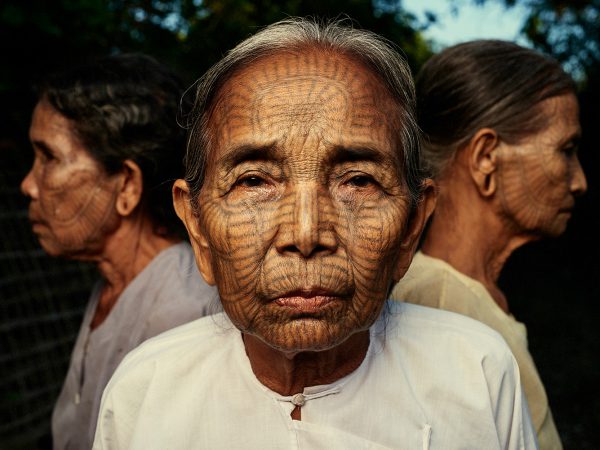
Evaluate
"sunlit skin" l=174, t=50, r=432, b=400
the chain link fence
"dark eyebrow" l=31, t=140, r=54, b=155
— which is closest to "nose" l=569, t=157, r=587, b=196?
"sunlit skin" l=174, t=50, r=432, b=400

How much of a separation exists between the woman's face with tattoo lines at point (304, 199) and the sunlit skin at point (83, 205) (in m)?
→ 1.24

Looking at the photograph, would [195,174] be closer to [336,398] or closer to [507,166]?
[336,398]

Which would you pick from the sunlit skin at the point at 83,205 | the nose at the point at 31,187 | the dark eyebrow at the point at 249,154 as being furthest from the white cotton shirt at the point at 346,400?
the nose at the point at 31,187

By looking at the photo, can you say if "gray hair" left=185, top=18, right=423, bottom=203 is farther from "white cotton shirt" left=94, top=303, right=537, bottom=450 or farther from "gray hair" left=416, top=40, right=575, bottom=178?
"gray hair" left=416, top=40, right=575, bottom=178

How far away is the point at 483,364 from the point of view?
1.96 meters

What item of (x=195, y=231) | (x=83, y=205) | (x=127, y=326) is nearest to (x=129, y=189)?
(x=83, y=205)

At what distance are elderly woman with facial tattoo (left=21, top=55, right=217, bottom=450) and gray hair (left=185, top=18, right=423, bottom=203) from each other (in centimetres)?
98

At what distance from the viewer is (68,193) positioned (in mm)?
2916

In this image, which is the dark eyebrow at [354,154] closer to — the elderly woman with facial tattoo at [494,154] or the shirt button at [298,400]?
the shirt button at [298,400]

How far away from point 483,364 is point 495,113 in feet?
3.93

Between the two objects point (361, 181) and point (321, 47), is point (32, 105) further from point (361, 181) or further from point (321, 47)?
point (361, 181)

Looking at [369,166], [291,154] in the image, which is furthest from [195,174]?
[369,166]

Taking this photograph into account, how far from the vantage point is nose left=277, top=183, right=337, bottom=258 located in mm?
1640

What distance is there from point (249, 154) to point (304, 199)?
0.66ft
